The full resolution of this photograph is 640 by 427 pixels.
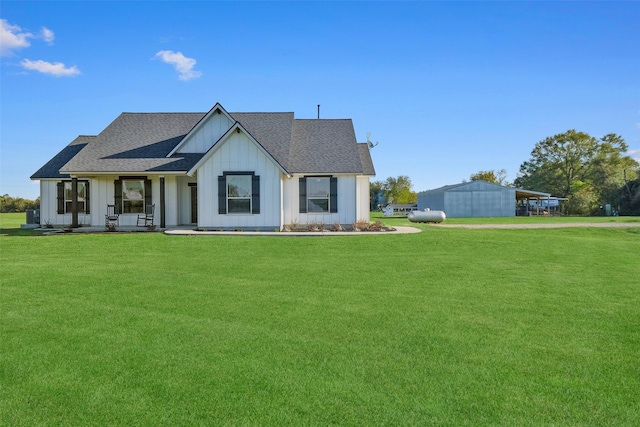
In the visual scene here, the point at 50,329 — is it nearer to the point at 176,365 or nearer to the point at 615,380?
the point at 176,365

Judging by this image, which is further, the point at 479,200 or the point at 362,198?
the point at 479,200

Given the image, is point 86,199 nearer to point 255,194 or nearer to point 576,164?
point 255,194

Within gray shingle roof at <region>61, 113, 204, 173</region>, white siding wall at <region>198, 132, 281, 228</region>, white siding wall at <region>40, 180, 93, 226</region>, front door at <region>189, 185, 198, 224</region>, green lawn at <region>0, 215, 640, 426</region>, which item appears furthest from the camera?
white siding wall at <region>40, 180, 93, 226</region>

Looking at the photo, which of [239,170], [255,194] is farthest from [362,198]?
[239,170]

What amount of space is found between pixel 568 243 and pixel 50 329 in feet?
52.2

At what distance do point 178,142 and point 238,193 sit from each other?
5.74 metres

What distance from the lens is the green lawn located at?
3.76 metres

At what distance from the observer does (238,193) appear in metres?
19.6

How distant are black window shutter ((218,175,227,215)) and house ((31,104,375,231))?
0.04 metres

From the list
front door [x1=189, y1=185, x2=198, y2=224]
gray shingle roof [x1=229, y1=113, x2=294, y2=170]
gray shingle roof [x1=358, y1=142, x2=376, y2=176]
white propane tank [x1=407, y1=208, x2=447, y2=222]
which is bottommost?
white propane tank [x1=407, y1=208, x2=447, y2=222]

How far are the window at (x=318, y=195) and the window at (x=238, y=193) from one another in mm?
2497

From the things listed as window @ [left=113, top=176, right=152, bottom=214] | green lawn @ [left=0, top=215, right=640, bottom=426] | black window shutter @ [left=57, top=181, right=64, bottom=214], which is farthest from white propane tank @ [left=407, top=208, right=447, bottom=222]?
black window shutter @ [left=57, top=181, right=64, bottom=214]

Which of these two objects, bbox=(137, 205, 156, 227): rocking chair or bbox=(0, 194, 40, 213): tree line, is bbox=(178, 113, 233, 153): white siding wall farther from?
bbox=(0, 194, 40, 213): tree line

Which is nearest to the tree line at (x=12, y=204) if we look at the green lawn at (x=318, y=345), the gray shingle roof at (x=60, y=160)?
the gray shingle roof at (x=60, y=160)
